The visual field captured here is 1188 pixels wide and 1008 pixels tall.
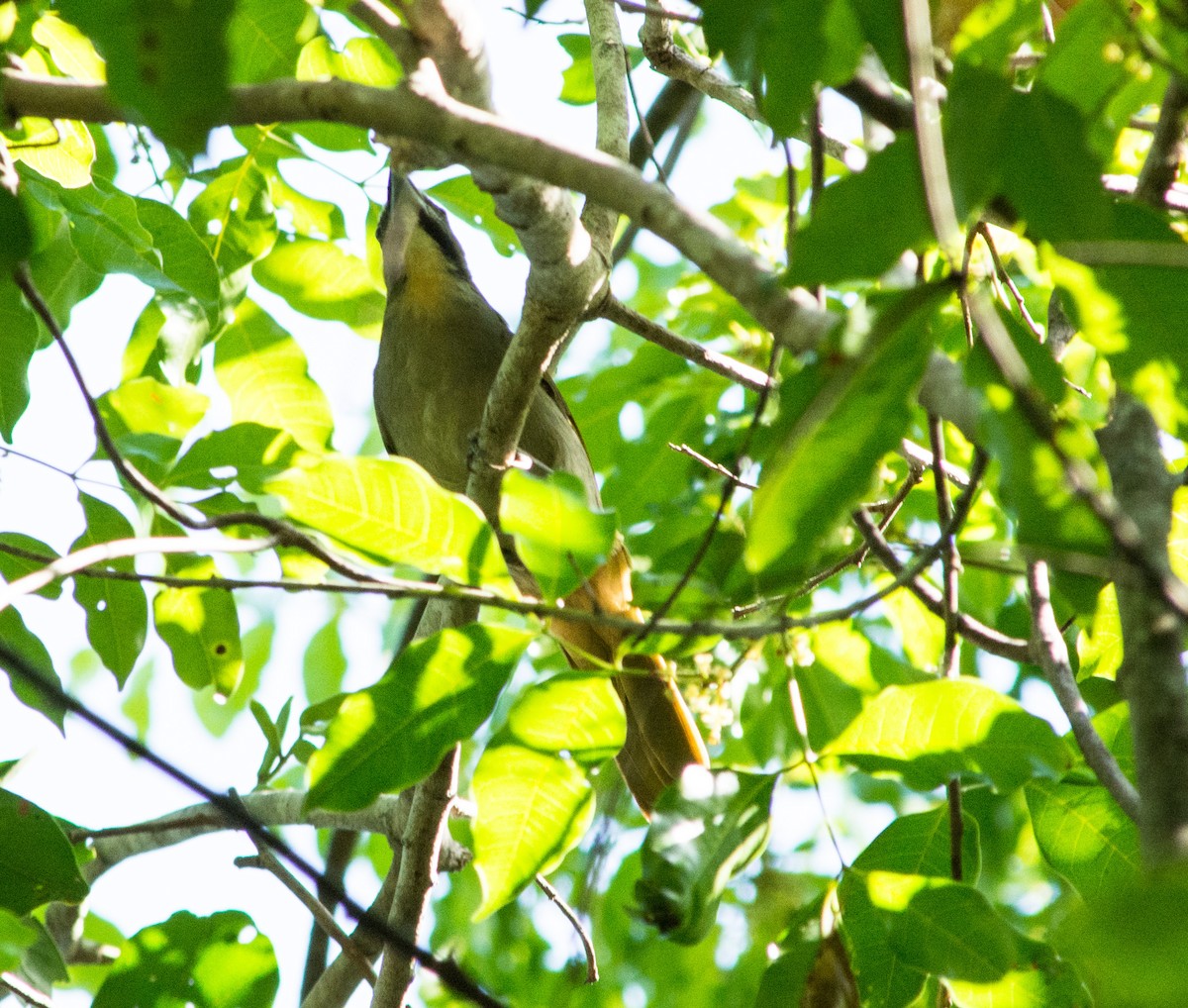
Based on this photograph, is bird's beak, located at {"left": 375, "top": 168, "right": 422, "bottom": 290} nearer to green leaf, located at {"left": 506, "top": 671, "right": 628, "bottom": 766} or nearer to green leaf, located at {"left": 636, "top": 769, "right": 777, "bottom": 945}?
green leaf, located at {"left": 506, "top": 671, "right": 628, "bottom": 766}

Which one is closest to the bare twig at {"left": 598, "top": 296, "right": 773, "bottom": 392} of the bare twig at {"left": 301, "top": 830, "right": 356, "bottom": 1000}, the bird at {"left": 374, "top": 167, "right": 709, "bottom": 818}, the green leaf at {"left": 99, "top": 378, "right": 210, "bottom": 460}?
the bird at {"left": 374, "top": 167, "right": 709, "bottom": 818}

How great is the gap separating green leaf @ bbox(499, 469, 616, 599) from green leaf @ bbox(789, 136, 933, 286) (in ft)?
1.61

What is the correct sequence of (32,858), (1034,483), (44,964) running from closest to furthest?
(1034,483) → (32,858) → (44,964)

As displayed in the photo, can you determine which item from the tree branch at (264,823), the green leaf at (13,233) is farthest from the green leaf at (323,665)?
the green leaf at (13,233)

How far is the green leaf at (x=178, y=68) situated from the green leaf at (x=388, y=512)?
1.88ft

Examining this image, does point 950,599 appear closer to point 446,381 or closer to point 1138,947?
point 1138,947

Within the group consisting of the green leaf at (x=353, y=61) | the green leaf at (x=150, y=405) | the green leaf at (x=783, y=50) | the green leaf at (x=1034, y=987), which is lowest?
the green leaf at (x=1034, y=987)

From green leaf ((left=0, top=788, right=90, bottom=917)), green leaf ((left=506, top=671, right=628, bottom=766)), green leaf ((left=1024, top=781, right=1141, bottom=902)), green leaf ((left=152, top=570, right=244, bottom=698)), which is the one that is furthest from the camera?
green leaf ((left=152, top=570, right=244, bottom=698))

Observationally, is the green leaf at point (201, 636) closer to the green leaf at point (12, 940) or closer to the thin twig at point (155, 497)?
the green leaf at point (12, 940)

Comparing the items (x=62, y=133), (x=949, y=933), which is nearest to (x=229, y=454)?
(x=62, y=133)

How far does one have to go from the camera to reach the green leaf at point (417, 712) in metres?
1.71

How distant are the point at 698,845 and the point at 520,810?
293 mm

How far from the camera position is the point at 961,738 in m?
1.66

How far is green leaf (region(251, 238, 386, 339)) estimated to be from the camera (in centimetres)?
324
